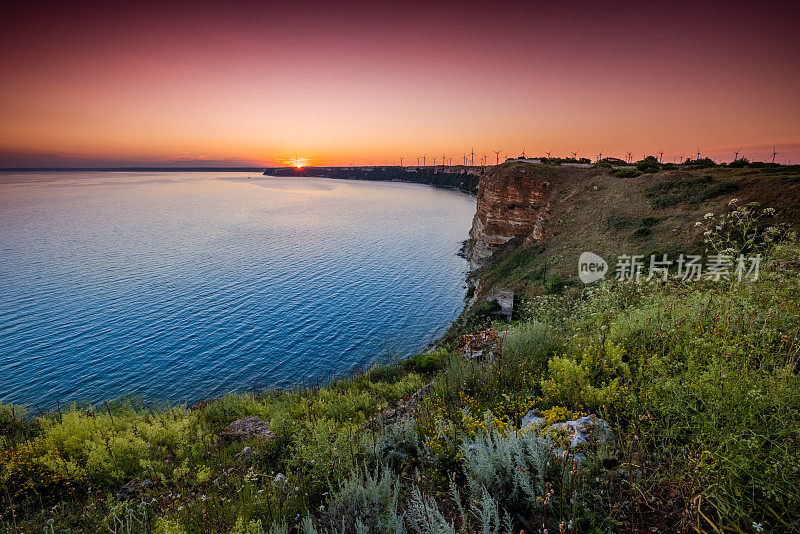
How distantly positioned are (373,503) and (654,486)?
296cm

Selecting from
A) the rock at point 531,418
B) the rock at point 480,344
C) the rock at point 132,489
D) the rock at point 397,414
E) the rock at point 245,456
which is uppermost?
the rock at point 531,418

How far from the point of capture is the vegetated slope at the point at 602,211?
24.5 m

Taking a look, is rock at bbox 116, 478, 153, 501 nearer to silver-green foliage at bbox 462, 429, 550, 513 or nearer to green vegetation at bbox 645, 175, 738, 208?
silver-green foliage at bbox 462, 429, 550, 513

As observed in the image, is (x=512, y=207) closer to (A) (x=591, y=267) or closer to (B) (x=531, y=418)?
(A) (x=591, y=267)

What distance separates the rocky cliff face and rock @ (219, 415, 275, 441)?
37.8m

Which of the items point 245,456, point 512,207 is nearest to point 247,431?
point 245,456

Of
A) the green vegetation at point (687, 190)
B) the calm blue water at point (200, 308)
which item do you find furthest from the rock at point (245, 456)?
the green vegetation at point (687, 190)

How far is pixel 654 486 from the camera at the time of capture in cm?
325

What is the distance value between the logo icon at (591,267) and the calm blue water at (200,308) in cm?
1355

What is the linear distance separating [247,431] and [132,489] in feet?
10.6

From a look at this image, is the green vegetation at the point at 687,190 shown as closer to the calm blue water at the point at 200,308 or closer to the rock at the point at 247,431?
the calm blue water at the point at 200,308

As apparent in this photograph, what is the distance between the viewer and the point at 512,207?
45.1m

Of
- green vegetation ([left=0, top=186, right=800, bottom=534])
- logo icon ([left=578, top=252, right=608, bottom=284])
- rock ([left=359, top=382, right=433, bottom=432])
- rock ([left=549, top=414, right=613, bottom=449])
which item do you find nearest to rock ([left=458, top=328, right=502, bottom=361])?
green vegetation ([left=0, top=186, right=800, bottom=534])

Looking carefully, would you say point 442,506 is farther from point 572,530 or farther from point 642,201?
point 642,201
